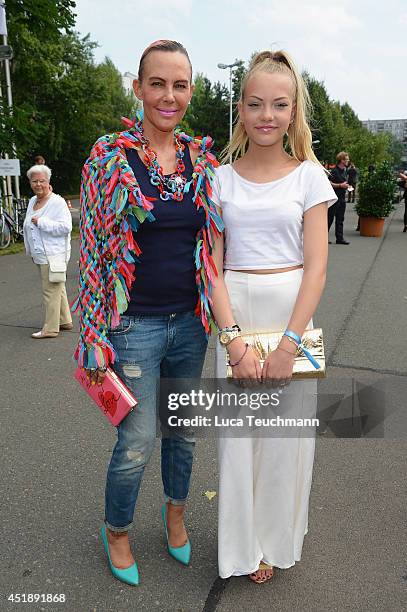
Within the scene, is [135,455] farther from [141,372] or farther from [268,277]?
[268,277]

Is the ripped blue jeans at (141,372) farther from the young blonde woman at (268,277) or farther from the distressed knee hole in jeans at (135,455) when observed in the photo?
the young blonde woman at (268,277)

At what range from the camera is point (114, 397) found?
2.06m

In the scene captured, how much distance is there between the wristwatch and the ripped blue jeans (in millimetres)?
209

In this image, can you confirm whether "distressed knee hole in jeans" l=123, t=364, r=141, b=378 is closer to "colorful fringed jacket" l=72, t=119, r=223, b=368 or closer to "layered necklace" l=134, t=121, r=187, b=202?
"colorful fringed jacket" l=72, t=119, r=223, b=368

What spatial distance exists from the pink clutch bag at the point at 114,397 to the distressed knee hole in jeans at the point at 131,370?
0.13ft

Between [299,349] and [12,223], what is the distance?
1177cm

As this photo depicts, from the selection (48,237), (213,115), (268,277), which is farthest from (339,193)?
(213,115)

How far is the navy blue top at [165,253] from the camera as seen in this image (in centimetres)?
200

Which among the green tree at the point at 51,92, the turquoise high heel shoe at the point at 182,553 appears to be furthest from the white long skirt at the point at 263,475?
the green tree at the point at 51,92

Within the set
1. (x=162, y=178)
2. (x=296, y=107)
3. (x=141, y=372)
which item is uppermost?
(x=296, y=107)

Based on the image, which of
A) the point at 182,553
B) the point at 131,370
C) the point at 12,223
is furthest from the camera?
the point at 12,223

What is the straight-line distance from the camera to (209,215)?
2.03 m

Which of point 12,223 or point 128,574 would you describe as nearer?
point 128,574

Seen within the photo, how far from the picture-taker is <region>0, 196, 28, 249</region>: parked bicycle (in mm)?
12047
